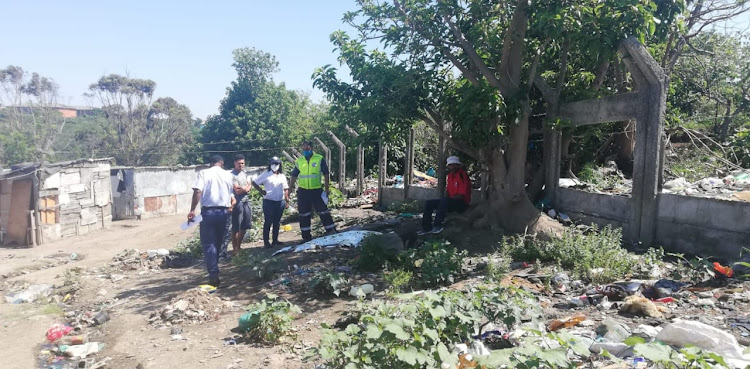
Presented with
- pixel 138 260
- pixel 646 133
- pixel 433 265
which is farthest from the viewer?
pixel 138 260

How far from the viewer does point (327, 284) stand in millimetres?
5395

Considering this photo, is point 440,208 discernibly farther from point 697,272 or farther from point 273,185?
point 697,272

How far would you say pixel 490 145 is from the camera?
7637 millimetres

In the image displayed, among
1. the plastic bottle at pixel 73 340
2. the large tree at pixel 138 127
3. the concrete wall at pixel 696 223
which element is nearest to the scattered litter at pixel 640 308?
the concrete wall at pixel 696 223

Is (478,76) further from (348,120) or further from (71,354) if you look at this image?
(71,354)

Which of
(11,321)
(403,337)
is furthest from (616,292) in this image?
(11,321)

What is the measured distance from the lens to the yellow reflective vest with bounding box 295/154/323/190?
27.1 feet

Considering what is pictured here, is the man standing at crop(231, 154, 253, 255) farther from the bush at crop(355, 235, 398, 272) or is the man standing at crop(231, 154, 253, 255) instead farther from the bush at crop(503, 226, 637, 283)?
the bush at crop(503, 226, 637, 283)

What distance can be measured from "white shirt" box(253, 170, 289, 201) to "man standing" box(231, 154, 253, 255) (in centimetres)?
24

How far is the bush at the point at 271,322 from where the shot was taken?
4.25 metres

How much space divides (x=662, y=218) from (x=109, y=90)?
3264 centimetres

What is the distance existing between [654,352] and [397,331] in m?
1.26

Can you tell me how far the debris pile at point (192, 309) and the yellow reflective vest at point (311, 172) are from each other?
3129mm

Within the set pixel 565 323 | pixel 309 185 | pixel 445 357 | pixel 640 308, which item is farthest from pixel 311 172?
pixel 445 357
